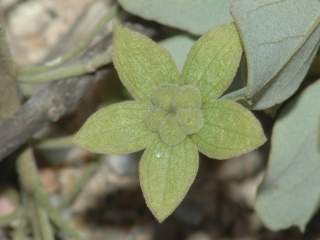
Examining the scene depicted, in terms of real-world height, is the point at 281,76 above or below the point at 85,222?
above

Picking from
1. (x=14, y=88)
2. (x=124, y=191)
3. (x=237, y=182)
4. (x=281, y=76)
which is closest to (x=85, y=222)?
(x=124, y=191)

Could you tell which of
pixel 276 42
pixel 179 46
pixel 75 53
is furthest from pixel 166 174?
pixel 75 53

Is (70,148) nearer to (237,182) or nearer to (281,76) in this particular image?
(237,182)

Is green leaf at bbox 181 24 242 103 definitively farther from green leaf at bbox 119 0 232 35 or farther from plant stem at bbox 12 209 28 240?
plant stem at bbox 12 209 28 240

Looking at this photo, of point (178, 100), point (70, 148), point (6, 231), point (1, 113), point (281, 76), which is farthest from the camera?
point (70, 148)

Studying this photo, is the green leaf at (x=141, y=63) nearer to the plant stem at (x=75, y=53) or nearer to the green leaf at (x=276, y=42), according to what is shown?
the green leaf at (x=276, y=42)
